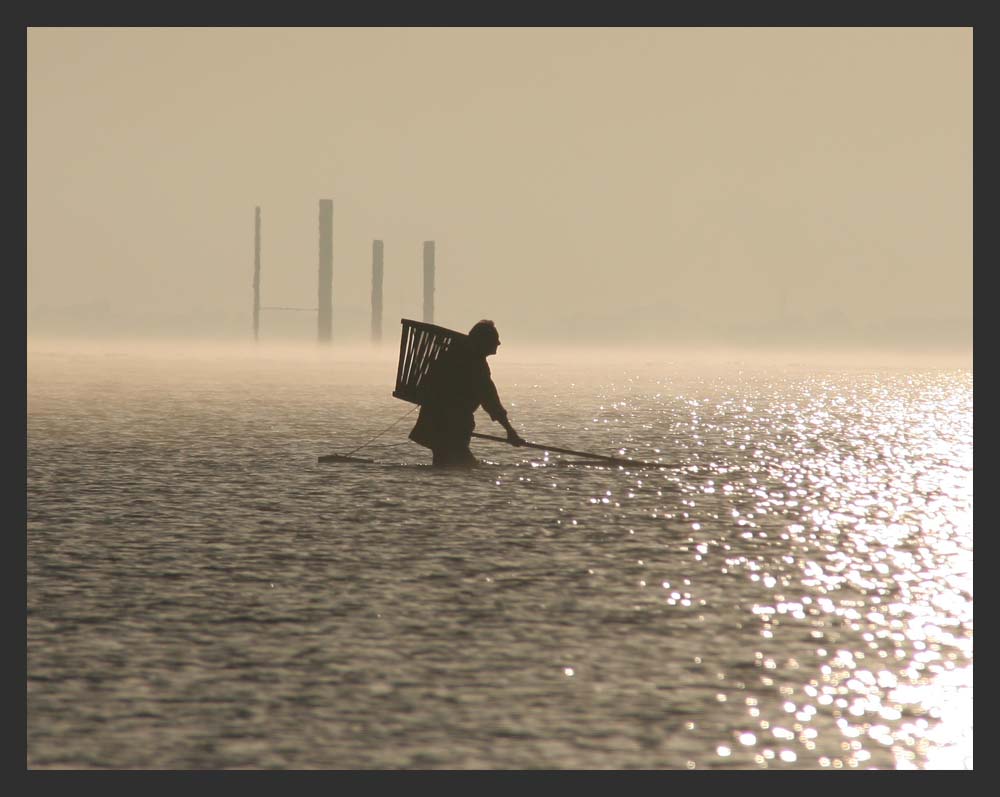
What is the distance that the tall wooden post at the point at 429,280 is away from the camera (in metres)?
176

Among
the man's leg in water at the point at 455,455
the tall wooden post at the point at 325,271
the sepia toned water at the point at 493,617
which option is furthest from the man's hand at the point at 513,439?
the tall wooden post at the point at 325,271

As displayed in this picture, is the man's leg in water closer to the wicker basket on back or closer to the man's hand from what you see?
the wicker basket on back

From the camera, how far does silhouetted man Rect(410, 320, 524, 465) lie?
2384 centimetres

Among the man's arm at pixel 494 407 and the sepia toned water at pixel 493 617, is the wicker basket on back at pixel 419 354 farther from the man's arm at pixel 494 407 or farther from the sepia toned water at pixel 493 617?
the sepia toned water at pixel 493 617

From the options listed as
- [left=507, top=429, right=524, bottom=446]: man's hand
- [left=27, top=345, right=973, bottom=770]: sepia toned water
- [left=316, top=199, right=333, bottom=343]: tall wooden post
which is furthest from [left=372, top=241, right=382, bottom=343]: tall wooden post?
[left=507, top=429, right=524, bottom=446]: man's hand

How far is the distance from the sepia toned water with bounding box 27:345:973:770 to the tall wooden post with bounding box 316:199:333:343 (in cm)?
13462

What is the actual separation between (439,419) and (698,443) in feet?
43.4

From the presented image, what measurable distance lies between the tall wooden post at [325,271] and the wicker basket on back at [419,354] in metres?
138

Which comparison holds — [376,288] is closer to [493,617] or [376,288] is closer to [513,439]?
[513,439]

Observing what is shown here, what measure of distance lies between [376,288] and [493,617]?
165375mm

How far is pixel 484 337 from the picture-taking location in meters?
24.2

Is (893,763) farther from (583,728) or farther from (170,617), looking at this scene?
(170,617)

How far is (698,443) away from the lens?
36750 millimetres

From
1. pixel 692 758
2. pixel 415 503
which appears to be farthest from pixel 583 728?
pixel 415 503
